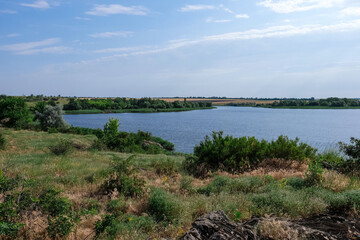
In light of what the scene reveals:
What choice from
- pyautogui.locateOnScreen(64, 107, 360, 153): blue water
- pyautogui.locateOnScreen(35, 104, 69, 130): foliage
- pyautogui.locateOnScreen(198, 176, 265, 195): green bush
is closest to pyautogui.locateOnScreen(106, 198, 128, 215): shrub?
pyautogui.locateOnScreen(198, 176, 265, 195): green bush

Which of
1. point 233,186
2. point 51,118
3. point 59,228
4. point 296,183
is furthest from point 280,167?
point 51,118

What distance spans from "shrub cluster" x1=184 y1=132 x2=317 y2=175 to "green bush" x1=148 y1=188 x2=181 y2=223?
171 inches

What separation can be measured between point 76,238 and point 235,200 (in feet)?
10.6

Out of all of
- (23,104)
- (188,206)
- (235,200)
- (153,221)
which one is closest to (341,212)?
(235,200)

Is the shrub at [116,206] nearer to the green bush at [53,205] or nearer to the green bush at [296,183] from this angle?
the green bush at [53,205]

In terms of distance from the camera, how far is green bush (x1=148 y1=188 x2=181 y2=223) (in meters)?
5.55

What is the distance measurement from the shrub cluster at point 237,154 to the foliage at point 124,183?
326cm

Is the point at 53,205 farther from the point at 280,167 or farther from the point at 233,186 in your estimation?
the point at 280,167

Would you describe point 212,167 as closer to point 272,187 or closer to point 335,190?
point 272,187

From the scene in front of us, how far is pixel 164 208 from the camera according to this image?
5762mm

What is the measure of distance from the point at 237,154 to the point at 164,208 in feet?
18.0

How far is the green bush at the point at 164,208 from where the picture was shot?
5547mm

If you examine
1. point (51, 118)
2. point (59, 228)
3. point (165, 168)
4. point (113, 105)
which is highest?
point (113, 105)

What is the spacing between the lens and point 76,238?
457 cm
